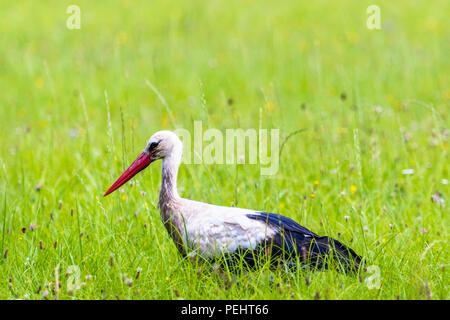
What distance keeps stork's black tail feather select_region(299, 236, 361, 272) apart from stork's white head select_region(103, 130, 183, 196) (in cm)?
96

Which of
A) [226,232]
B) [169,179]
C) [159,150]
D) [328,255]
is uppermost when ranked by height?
[159,150]

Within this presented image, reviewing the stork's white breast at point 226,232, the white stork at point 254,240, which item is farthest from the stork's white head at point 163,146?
the stork's white breast at point 226,232

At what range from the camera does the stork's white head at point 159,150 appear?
3791mm

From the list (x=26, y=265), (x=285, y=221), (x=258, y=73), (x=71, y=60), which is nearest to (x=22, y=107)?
(x=71, y=60)

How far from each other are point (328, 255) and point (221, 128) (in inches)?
135

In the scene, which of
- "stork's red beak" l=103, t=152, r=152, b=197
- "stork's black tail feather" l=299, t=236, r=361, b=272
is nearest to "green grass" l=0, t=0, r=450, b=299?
"stork's black tail feather" l=299, t=236, r=361, b=272

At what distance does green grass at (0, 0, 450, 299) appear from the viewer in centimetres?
351

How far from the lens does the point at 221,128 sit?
6.68m

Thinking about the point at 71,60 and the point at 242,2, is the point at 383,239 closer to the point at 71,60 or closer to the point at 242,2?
the point at 71,60

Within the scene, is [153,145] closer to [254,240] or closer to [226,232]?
[226,232]

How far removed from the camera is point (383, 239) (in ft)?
13.4

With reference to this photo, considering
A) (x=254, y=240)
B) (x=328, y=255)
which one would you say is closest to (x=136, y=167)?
(x=254, y=240)

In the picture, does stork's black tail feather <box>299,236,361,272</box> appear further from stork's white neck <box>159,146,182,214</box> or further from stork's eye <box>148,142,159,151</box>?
stork's eye <box>148,142,159,151</box>
